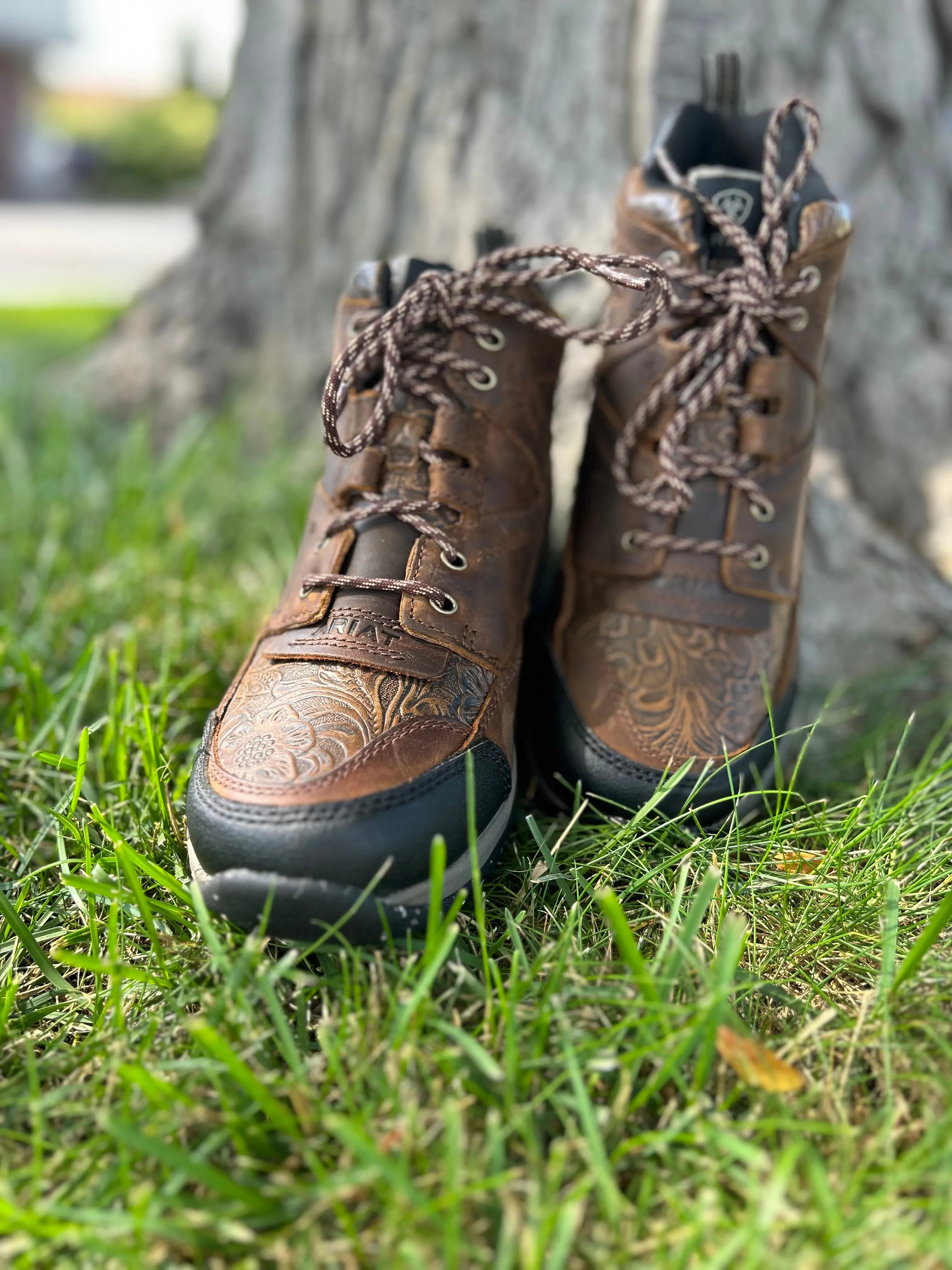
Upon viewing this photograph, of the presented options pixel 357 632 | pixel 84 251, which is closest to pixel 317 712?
pixel 357 632

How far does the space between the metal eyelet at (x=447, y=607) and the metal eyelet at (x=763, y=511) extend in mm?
602

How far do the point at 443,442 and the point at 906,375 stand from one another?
1.51 m

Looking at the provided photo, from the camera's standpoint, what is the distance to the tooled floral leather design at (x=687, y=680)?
1.66 meters

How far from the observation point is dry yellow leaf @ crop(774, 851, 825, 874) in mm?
1517

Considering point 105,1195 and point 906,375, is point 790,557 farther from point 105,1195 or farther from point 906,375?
point 105,1195

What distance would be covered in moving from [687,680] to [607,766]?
0.71 feet

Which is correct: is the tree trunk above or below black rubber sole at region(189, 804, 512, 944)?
above

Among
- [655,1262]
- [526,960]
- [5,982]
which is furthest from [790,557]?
[5,982]

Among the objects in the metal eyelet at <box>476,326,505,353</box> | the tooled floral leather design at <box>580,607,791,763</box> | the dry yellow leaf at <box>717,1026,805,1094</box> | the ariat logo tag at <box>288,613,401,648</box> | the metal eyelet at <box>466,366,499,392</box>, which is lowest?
the dry yellow leaf at <box>717,1026,805,1094</box>

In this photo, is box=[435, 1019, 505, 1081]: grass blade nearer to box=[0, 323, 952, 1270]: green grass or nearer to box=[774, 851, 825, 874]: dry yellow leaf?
box=[0, 323, 952, 1270]: green grass

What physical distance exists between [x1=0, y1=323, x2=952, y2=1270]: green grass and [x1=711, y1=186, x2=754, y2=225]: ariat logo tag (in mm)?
1082

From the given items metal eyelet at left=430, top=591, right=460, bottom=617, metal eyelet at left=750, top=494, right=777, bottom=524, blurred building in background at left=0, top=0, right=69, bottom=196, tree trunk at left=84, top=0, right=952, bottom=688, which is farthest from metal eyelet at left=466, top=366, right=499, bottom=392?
blurred building in background at left=0, top=0, right=69, bottom=196

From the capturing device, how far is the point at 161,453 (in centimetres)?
362

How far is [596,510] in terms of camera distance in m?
1.93
